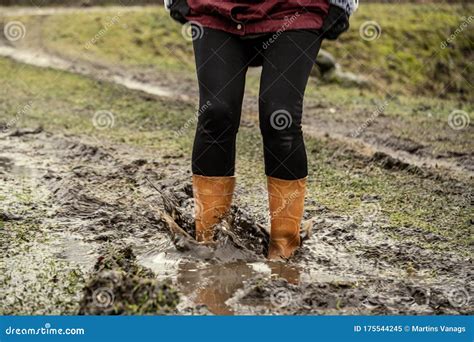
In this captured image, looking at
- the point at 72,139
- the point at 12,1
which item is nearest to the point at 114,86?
the point at 72,139

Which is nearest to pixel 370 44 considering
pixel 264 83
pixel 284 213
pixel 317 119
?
pixel 317 119

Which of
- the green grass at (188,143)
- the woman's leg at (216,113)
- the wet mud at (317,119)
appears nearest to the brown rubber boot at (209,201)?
the woman's leg at (216,113)

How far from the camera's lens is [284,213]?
388cm

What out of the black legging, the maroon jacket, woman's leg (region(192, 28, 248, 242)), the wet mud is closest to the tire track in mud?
woman's leg (region(192, 28, 248, 242))

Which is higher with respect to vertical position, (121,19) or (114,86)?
(121,19)

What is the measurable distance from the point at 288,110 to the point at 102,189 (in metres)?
2.27

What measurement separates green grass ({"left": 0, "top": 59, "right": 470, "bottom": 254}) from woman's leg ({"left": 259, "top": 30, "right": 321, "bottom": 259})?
3.88ft

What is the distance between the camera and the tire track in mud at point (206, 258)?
3.36 metres

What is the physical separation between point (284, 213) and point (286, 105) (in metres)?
0.58

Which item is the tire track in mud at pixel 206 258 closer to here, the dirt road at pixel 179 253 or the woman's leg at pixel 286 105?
the dirt road at pixel 179 253

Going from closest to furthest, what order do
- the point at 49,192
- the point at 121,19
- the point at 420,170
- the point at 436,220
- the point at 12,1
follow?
the point at 436,220, the point at 49,192, the point at 420,170, the point at 121,19, the point at 12,1

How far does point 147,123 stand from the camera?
8.13 m

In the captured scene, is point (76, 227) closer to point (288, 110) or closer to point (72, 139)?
point (288, 110)

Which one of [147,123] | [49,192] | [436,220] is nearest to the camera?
[436,220]
